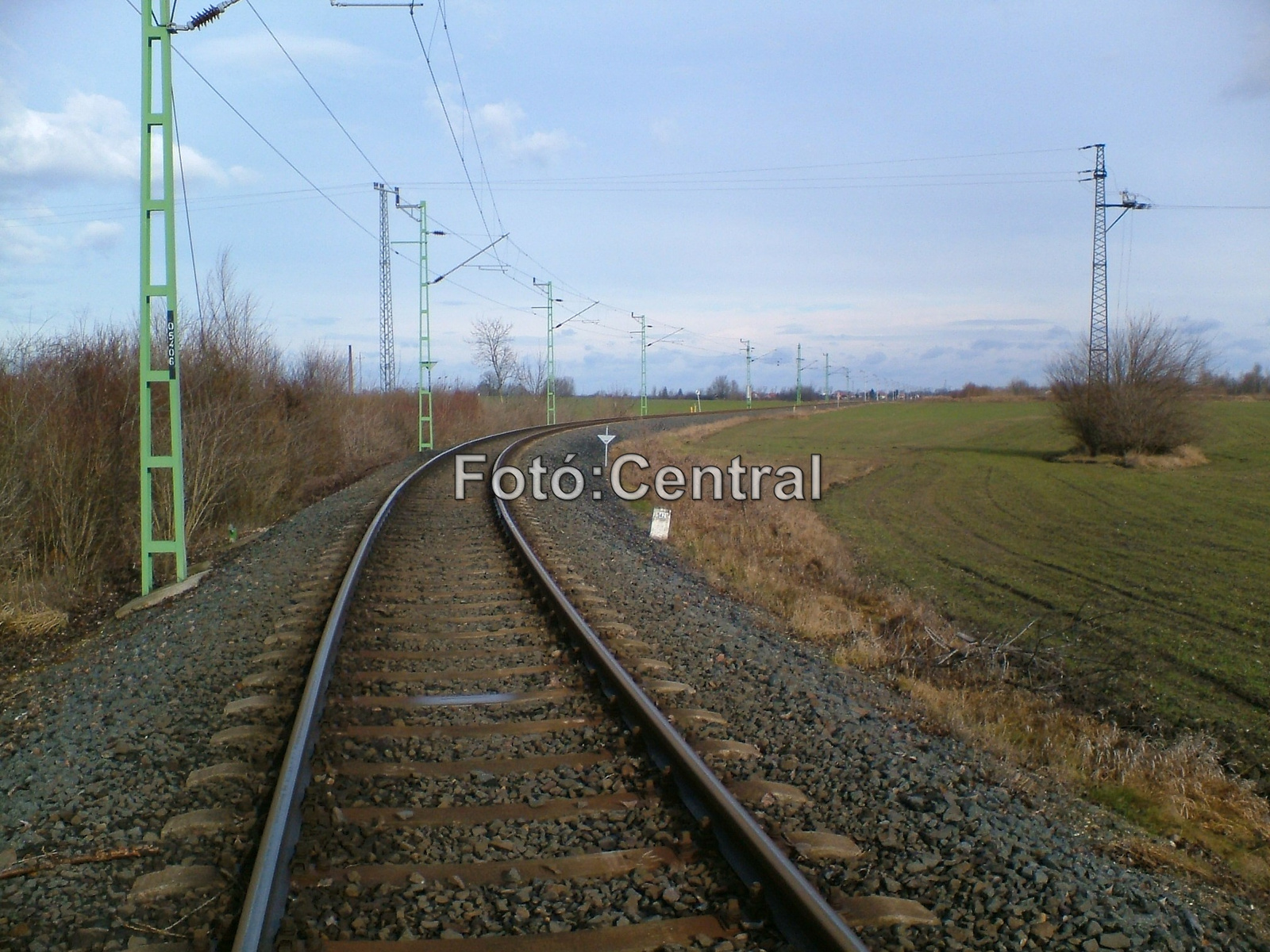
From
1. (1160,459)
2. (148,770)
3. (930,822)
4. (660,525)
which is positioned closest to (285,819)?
(148,770)

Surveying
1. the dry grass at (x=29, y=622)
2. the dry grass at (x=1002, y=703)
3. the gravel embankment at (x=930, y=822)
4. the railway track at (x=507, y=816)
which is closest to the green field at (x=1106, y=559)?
the dry grass at (x=1002, y=703)

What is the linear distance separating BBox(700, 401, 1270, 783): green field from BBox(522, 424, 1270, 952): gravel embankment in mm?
5257

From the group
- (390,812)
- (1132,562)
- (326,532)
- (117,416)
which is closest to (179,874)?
(390,812)

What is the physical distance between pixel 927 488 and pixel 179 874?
31203 mm

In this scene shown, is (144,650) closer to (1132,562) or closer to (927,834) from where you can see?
(927,834)

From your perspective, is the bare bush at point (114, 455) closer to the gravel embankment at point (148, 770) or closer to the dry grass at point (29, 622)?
the dry grass at point (29, 622)

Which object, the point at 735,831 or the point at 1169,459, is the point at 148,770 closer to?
the point at 735,831

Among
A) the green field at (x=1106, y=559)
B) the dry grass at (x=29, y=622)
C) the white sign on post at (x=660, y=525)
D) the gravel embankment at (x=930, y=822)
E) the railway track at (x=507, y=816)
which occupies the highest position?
the white sign on post at (x=660, y=525)

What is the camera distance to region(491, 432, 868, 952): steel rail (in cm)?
297

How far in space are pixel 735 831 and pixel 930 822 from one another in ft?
3.40

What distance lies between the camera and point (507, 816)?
3994 mm

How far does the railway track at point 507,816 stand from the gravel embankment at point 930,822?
30 cm

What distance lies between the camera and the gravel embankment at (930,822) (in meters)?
3.30

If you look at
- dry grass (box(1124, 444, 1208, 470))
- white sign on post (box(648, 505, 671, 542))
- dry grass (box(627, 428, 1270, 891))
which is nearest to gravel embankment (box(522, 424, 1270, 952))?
dry grass (box(627, 428, 1270, 891))
